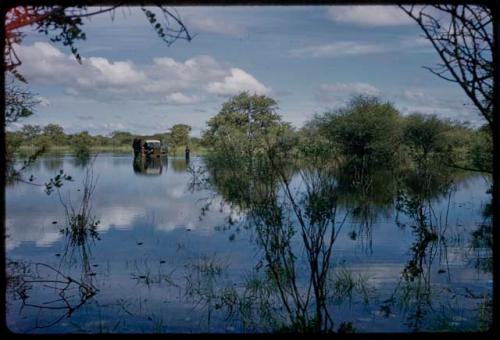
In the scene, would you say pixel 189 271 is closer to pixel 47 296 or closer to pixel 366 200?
pixel 47 296

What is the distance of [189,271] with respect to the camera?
5520 millimetres

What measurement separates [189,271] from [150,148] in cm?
1548

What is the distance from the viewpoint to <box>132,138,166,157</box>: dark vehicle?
808 inches

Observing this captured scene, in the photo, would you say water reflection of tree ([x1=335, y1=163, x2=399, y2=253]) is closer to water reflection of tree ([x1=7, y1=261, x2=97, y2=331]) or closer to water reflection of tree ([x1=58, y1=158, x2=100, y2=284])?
water reflection of tree ([x1=58, y1=158, x2=100, y2=284])

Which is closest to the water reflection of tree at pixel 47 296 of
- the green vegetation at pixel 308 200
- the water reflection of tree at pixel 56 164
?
the green vegetation at pixel 308 200

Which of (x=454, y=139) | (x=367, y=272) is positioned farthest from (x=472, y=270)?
(x=454, y=139)

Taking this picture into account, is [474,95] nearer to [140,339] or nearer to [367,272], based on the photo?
[140,339]

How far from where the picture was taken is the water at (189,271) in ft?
13.8

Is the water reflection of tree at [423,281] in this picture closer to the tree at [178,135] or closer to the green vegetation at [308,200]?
the green vegetation at [308,200]

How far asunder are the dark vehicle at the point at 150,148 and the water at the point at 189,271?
35.4ft

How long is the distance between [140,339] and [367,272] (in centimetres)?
383

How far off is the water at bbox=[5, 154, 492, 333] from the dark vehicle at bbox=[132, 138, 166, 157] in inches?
425

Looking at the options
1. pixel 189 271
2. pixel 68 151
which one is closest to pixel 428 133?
pixel 68 151

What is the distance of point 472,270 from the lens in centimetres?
581
